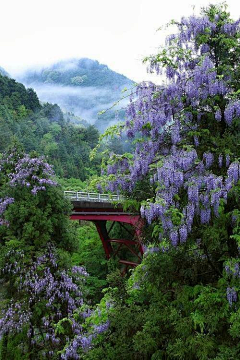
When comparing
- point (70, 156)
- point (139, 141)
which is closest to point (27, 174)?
point (139, 141)

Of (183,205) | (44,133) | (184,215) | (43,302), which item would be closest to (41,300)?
(43,302)

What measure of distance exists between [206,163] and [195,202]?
83cm

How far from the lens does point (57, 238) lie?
12.5 metres

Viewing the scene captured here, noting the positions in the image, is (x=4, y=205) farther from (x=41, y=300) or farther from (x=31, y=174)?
(x=41, y=300)

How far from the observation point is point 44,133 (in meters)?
82.6

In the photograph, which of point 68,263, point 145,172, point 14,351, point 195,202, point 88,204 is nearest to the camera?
point 195,202

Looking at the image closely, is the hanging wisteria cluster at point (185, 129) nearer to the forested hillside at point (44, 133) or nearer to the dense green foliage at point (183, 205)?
the dense green foliage at point (183, 205)

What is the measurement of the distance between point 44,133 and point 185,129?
256 feet

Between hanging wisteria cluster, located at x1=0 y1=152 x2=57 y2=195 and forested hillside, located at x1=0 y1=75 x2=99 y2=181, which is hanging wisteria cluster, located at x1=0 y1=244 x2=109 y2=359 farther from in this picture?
forested hillside, located at x1=0 y1=75 x2=99 y2=181

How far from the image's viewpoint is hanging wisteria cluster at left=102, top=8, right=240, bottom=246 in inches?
234

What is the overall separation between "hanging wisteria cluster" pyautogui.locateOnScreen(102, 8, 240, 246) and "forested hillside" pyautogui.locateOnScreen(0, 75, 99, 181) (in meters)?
49.9

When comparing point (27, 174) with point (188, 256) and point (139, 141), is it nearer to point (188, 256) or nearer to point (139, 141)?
point (139, 141)

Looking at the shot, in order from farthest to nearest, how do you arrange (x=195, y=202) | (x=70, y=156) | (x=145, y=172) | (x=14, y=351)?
(x=70, y=156)
(x=14, y=351)
(x=145, y=172)
(x=195, y=202)

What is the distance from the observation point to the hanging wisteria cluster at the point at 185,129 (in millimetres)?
5941
